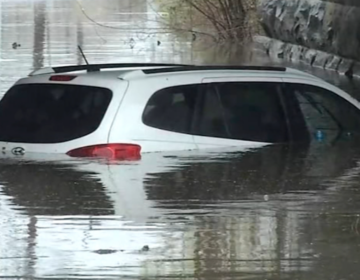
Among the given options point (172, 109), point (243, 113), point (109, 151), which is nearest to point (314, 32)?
point (243, 113)

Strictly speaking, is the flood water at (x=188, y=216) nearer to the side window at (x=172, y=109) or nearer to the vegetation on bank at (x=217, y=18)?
the side window at (x=172, y=109)

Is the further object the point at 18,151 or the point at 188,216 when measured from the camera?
the point at 18,151

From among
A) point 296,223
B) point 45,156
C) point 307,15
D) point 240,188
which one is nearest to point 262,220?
point 296,223

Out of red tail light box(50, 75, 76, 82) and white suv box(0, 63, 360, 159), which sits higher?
red tail light box(50, 75, 76, 82)

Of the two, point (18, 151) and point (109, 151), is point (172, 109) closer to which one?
point (109, 151)

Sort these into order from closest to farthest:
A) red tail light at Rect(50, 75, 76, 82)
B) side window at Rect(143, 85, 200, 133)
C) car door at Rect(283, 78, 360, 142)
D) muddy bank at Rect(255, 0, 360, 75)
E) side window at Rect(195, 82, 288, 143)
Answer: side window at Rect(143, 85, 200, 133) → red tail light at Rect(50, 75, 76, 82) → side window at Rect(195, 82, 288, 143) → car door at Rect(283, 78, 360, 142) → muddy bank at Rect(255, 0, 360, 75)

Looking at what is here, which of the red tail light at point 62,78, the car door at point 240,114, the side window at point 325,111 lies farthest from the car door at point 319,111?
the red tail light at point 62,78

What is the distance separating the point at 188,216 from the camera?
805cm

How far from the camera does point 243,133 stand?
969cm

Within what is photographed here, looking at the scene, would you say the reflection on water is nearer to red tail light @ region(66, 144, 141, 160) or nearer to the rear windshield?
red tail light @ region(66, 144, 141, 160)

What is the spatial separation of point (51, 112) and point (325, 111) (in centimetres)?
254

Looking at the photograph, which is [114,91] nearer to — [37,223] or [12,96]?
[12,96]

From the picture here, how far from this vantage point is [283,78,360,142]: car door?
9875 millimetres

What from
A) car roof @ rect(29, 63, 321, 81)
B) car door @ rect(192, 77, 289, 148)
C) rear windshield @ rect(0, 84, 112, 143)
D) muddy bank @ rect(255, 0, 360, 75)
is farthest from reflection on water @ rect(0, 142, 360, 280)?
muddy bank @ rect(255, 0, 360, 75)
